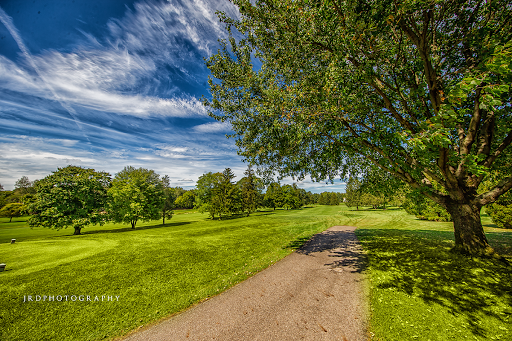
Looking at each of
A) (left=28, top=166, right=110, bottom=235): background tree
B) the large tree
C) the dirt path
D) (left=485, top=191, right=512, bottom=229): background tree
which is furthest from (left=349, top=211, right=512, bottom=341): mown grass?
(left=28, top=166, right=110, bottom=235): background tree

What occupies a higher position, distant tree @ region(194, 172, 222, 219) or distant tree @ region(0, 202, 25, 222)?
distant tree @ region(194, 172, 222, 219)

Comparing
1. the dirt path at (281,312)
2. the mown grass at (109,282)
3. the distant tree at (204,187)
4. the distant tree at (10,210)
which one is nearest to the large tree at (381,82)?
the dirt path at (281,312)

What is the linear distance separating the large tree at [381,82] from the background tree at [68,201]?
25.9m

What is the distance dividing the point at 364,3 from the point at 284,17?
3082 mm

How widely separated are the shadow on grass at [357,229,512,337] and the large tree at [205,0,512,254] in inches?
56.2

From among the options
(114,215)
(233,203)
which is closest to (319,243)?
(233,203)

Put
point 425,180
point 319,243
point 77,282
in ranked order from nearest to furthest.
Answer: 1. point 77,282
2. point 425,180
3. point 319,243

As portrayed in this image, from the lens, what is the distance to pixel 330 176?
456 inches

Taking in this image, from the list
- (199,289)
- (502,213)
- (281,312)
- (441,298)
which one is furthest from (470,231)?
(502,213)

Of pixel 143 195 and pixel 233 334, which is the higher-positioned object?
pixel 143 195

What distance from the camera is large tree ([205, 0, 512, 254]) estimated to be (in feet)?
20.6

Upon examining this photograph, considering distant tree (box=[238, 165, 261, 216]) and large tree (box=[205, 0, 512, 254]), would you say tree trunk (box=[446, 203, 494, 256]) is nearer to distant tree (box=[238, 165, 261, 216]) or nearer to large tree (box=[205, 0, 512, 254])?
large tree (box=[205, 0, 512, 254])

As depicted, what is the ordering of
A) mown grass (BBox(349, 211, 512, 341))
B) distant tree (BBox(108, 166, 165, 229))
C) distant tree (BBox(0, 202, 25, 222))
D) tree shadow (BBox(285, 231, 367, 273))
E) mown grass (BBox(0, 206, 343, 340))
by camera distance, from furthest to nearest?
distant tree (BBox(0, 202, 25, 222)) < distant tree (BBox(108, 166, 165, 229)) < tree shadow (BBox(285, 231, 367, 273)) < mown grass (BBox(0, 206, 343, 340)) < mown grass (BBox(349, 211, 512, 341))

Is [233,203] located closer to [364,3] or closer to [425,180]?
[425,180]
